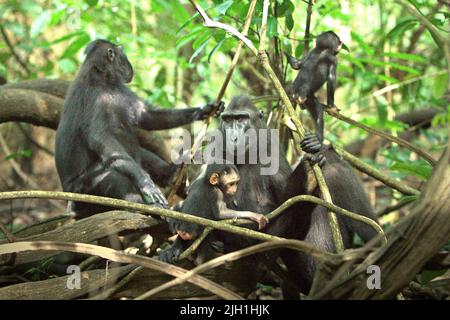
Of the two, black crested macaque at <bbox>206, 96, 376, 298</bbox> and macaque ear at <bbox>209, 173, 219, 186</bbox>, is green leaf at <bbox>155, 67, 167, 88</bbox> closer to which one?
black crested macaque at <bbox>206, 96, 376, 298</bbox>

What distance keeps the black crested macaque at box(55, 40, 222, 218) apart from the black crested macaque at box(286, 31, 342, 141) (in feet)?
3.23

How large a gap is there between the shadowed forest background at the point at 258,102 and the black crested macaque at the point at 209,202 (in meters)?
0.31

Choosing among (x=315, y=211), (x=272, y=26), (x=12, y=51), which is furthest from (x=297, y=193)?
(x=12, y=51)

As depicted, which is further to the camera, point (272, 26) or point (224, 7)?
point (272, 26)

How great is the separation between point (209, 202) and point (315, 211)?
2.81 ft

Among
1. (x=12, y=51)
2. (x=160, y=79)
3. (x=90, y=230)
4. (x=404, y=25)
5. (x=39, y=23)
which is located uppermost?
(x=404, y=25)

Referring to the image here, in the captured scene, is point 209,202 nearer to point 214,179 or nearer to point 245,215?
point 214,179

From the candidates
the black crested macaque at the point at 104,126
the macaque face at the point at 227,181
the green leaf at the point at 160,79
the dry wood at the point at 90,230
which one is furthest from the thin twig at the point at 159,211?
the green leaf at the point at 160,79

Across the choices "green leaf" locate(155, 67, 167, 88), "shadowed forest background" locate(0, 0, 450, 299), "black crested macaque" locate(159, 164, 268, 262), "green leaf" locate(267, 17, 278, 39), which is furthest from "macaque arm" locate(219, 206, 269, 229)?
"green leaf" locate(155, 67, 167, 88)

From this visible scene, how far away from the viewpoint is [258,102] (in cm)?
637

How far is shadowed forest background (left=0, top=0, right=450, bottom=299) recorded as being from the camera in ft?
10.6

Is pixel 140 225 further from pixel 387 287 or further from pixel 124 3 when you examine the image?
pixel 124 3
